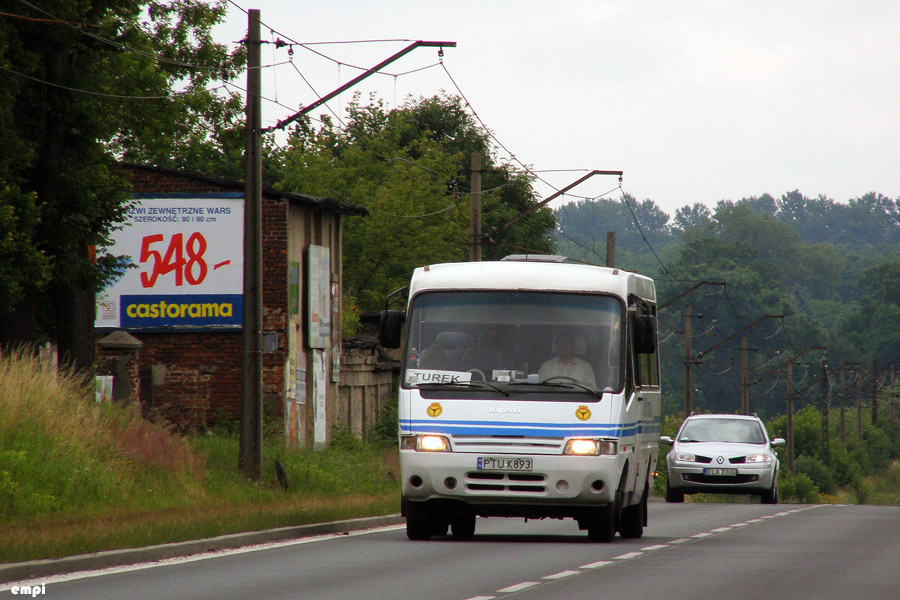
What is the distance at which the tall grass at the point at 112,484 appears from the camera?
1575 centimetres

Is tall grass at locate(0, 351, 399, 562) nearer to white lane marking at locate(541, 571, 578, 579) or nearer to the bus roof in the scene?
the bus roof

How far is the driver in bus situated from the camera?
52.8 ft

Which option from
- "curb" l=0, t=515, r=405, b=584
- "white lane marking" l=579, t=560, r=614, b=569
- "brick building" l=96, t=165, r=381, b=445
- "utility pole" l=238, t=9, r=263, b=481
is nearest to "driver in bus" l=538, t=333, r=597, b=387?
"white lane marking" l=579, t=560, r=614, b=569

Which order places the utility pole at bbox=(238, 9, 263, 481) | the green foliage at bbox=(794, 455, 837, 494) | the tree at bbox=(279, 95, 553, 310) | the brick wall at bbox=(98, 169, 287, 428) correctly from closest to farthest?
the utility pole at bbox=(238, 9, 263, 481)
the brick wall at bbox=(98, 169, 287, 428)
the tree at bbox=(279, 95, 553, 310)
the green foliage at bbox=(794, 455, 837, 494)

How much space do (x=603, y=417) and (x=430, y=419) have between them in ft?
5.54

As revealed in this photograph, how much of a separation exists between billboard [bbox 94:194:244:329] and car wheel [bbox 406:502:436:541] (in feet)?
50.6

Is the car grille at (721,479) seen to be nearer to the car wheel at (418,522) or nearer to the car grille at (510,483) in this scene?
the car wheel at (418,522)

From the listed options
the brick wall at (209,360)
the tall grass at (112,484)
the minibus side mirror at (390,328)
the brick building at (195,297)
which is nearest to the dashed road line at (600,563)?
the minibus side mirror at (390,328)

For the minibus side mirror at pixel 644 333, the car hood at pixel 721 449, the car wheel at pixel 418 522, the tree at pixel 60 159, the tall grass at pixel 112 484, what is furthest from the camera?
the car hood at pixel 721 449

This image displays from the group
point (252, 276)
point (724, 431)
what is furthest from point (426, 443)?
point (724, 431)

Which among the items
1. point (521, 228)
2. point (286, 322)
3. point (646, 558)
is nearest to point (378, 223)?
point (521, 228)

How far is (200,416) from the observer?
32.2 metres

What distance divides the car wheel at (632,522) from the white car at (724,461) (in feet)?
36.3

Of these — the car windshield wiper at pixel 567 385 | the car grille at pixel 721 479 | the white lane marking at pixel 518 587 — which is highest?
the car windshield wiper at pixel 567 385
